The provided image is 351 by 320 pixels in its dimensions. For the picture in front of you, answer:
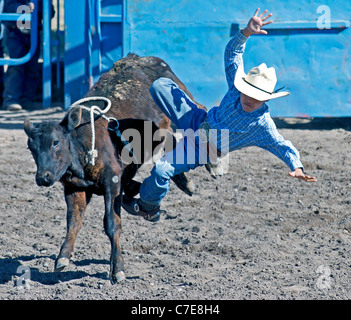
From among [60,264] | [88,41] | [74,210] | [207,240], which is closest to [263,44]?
[88,41]

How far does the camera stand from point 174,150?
465 centimetres

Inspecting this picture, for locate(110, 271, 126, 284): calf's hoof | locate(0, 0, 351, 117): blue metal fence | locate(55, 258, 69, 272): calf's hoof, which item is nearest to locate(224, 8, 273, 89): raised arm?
locate(110, 271, 126, 284): calf's hoof

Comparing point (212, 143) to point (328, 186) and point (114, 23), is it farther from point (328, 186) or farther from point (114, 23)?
point (114, 23)

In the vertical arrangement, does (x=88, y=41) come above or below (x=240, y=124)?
above

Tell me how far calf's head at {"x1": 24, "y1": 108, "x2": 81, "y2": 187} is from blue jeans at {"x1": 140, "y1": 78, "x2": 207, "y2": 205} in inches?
23.9

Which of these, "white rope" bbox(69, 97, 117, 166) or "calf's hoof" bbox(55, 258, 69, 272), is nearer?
"calf's hoof" bbox(55, 258, 69, 272)

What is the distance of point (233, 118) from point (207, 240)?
1.32m

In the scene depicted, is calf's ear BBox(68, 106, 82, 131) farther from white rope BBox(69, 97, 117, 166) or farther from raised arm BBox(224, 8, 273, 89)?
raised arm BBox(224, 8, 273, 89)

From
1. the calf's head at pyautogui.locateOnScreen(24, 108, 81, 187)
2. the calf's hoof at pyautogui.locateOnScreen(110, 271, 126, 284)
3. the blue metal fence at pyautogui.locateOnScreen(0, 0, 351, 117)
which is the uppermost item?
the blue metal fence at pyautogui.locateOnScreen(0, 0, 351, 117)

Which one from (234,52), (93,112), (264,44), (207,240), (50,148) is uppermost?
(264,44)

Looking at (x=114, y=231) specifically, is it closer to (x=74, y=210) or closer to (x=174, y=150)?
(x=74, y=210)

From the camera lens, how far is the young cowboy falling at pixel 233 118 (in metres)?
4.21

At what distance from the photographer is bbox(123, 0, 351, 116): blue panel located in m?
8.62
